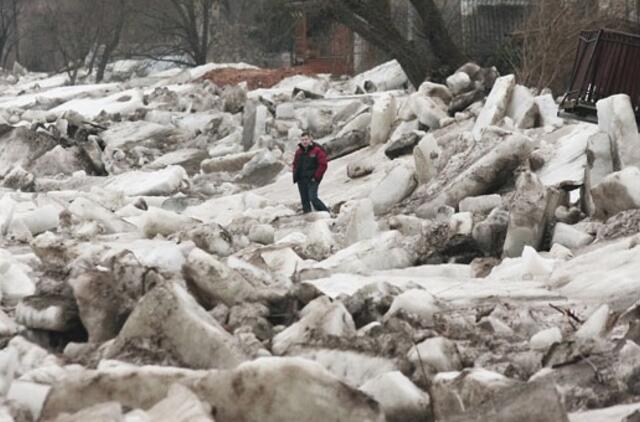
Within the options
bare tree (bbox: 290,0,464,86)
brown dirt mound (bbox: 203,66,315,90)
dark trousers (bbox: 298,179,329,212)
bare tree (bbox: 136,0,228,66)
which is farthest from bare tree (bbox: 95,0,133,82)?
dark trousers (bbox: 298,179,329,212)

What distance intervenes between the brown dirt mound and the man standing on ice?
55.7 ft

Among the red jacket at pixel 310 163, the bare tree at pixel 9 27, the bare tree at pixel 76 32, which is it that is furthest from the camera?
the bare tree at pixel 9 27

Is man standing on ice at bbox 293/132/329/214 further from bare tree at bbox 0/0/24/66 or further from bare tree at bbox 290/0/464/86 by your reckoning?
bare tree at bbox 0/0/24/66

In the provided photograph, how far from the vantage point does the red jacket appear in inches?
476

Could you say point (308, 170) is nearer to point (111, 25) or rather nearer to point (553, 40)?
point (553, 40)

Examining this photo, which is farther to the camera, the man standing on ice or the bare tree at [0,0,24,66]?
the bare tree at [0,0,24,66]

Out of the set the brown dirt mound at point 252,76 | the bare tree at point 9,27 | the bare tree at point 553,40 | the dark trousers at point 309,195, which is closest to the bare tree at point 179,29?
the brown dirt mound at point 252,76

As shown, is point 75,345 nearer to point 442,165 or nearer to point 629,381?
point 629,381

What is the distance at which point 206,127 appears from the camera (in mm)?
21422

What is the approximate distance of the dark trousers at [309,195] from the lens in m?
12.2

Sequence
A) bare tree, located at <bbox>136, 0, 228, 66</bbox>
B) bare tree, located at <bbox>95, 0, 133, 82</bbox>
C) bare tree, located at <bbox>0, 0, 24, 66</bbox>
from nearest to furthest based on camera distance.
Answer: bare tree, located at <bbox>136, 0, 228, 66</bbox> → bare tree, located at <bbox>95, 0, 133, 82</bbox> → bare tree, located at <bbox>0, 0, 24, 66</bbox>

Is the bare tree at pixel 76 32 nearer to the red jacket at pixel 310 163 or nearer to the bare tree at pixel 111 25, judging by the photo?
the bare tree at pixel 111 25

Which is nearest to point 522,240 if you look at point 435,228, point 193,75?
point 435,228

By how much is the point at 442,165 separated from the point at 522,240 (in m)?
3.28
